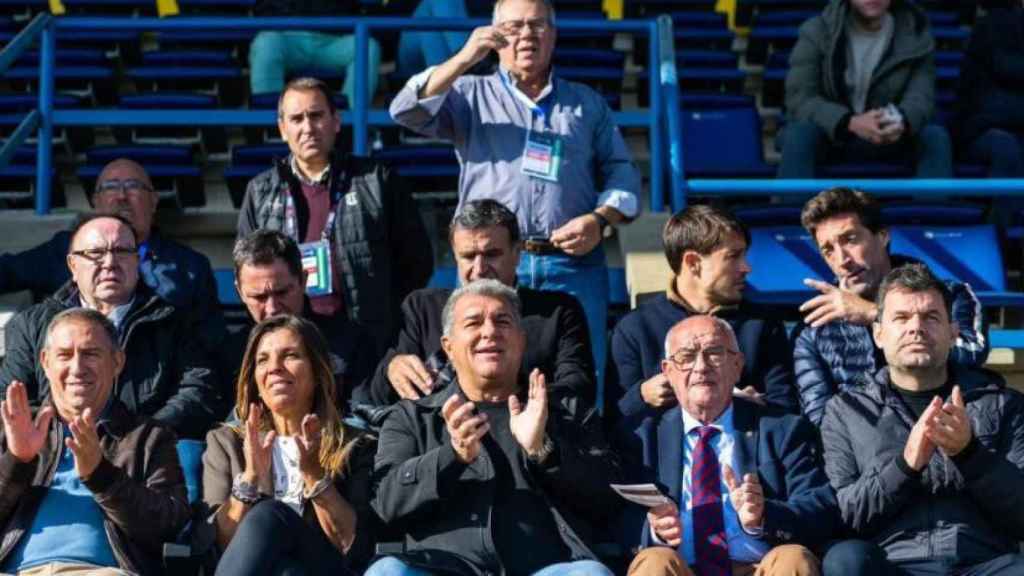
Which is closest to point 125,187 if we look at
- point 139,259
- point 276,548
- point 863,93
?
point 139,259

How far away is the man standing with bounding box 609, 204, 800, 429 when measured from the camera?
685cm

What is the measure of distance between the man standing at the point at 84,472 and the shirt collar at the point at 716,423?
135 cm

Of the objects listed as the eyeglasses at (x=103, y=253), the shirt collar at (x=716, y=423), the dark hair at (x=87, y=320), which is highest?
the eyeglasses at (x=103, y=253)

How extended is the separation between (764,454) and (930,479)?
44 centimetres

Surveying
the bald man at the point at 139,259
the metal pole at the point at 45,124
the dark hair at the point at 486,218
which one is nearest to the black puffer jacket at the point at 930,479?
the dark hair at the point at 486,218

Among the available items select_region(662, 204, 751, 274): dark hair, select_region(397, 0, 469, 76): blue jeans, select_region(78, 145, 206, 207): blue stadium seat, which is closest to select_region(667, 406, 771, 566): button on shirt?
Result: select_region(662, 204, 751, 274): dark hair

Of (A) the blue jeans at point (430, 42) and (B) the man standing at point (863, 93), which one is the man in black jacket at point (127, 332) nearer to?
(A) the blue jeans at point (430, 42)

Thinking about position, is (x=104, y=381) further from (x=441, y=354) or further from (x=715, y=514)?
(x=715, y=514)

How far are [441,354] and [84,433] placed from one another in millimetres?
1334

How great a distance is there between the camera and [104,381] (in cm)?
631

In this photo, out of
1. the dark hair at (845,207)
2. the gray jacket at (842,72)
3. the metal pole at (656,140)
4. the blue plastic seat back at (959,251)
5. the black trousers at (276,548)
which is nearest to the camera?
the black trousers at (276,548)

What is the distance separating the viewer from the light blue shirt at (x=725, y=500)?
20.2 ft

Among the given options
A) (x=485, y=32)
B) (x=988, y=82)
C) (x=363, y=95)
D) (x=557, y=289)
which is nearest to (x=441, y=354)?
(x=557, y=289)

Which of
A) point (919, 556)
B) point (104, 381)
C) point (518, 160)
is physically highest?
point (518, 160)
